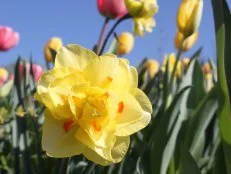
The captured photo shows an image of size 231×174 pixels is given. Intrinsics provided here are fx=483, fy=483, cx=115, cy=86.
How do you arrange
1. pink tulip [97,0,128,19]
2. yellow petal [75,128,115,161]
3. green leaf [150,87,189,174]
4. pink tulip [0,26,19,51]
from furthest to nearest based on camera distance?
1. pink tulip [0,26,19,51]
2. pink tulip [97,0,128,19]
3. green leaf [150,87,189,174]
4. yellow petal [75,128,115,161]

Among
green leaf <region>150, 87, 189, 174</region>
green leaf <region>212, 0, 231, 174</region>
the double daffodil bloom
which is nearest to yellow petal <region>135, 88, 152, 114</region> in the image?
the double daffodil bloom

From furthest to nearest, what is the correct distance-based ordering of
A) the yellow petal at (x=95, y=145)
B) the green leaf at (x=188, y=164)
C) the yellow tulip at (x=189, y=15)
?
1. the yellow tulip at (x=189, y=15)
2. the green leaf at (x=188, y=164)
3. the yellow petal at (x=95, y=145)

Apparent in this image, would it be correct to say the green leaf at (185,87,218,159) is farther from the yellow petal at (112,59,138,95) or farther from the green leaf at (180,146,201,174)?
the yellow petal at (112,59,138,95)

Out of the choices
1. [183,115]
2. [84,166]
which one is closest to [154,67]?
[183,115]

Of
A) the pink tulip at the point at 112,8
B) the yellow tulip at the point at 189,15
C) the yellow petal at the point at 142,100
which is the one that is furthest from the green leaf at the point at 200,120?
the yellow petal at the point at 142,100

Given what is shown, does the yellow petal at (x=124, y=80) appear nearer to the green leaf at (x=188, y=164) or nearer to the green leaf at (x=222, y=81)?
the green leaf at (x=222, y=81)

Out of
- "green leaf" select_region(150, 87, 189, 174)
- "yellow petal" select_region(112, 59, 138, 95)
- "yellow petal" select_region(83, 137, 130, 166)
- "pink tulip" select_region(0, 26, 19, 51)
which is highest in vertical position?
"yellow petal" select_region(112, 59, 138, 95)
